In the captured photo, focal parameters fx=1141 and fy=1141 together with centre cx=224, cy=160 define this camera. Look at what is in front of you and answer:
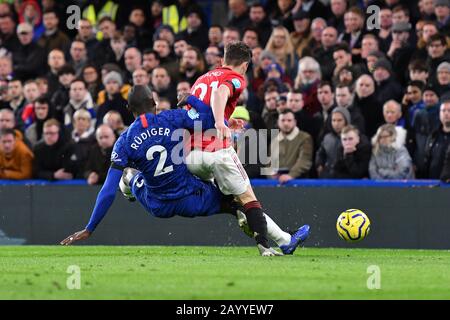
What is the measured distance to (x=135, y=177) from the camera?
13.3 metres

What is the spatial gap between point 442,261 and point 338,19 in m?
7.51

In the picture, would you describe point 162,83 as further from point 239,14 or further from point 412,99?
point 412,99

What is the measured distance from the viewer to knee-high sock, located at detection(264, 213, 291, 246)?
12750 mm

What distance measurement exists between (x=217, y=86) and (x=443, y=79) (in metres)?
5.40

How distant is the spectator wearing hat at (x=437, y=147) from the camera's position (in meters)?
15.9

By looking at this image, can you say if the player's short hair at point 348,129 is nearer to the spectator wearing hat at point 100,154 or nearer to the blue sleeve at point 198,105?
the spectator wearing hat at point 100,154

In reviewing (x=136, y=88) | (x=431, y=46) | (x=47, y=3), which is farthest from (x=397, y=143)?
(x=47, y=3)

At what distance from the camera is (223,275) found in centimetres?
1063

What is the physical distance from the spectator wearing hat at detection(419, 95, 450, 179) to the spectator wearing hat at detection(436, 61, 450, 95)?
593mm

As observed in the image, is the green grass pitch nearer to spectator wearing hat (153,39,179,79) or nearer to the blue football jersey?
the blue football jersey

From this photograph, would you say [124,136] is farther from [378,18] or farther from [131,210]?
[378,18]

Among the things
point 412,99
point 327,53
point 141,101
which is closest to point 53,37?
point 327,53

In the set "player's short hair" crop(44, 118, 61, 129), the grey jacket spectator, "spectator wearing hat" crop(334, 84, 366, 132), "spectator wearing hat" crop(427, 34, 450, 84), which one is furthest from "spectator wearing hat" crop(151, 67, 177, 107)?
"spectator wearing hat" crop(427, 34, 450, 84)

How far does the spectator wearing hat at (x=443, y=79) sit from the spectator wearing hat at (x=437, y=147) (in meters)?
0.59
